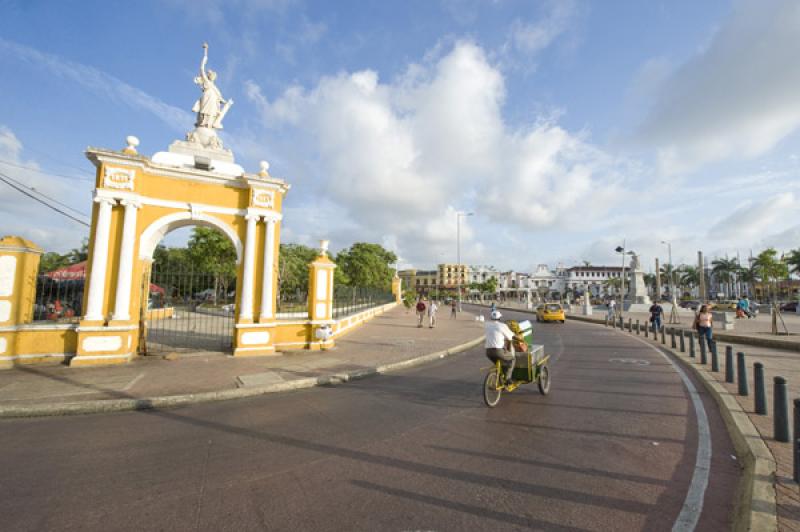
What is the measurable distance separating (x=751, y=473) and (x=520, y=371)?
11.5ft

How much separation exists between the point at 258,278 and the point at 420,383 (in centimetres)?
644

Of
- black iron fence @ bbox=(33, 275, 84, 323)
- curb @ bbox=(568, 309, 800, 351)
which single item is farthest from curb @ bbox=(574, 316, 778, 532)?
black iron fence @ bbox=(33, 275, 84, 323)

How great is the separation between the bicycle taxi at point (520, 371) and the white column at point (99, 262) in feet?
32.8

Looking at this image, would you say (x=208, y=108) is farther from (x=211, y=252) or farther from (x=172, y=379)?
(x=211, y=252)

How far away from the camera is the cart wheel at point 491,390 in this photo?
6340 millimetres

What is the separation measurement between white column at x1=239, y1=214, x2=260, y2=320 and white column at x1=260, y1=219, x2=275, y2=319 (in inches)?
13.9

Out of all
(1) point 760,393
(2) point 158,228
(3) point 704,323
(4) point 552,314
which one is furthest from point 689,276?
(2) point 158,228

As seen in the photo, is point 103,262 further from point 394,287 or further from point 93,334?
point 394,287

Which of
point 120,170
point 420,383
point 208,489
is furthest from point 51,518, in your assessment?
point 120,170

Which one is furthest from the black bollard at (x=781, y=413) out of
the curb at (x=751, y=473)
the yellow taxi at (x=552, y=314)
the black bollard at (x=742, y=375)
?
the yellow taxi at (x=552, y=314)

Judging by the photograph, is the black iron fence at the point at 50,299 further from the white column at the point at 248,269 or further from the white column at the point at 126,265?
the white column at the point at 248,269

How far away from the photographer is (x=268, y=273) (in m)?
11.7

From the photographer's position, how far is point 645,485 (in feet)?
12.1

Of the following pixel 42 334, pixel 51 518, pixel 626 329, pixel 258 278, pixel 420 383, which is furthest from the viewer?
pixel 626 329
